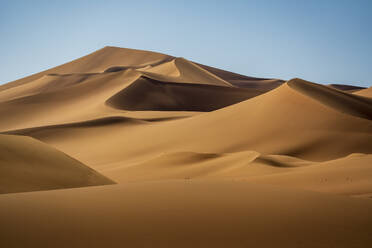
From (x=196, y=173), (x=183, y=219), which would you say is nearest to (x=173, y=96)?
(x=196, y=173)

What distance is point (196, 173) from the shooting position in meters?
14.8

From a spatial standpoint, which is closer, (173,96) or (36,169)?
(36,169)

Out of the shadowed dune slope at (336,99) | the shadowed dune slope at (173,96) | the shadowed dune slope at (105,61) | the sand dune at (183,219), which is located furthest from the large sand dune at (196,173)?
the shadowed dune slope at (105,61)

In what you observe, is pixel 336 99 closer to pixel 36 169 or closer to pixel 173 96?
pixel 36 169

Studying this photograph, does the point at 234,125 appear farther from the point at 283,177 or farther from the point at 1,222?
the point at 1,222

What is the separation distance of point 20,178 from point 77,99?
45.2 m

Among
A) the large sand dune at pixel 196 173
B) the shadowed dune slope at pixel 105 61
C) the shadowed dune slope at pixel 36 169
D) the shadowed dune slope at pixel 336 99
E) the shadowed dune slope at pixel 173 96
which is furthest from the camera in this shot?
the shadowed dune slope at pixel 105 61

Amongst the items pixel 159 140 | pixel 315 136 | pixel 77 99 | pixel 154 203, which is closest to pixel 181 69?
pixel 77 99

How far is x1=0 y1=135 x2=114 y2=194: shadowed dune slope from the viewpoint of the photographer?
6.80 metres

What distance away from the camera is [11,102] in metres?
50.7

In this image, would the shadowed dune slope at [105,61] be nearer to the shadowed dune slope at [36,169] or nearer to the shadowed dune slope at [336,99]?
the shadowed dune slope at [336,99]

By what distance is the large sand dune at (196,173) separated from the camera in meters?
3.37

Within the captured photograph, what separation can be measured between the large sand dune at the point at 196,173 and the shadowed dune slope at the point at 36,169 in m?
0.03

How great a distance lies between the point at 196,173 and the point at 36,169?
7848mm
